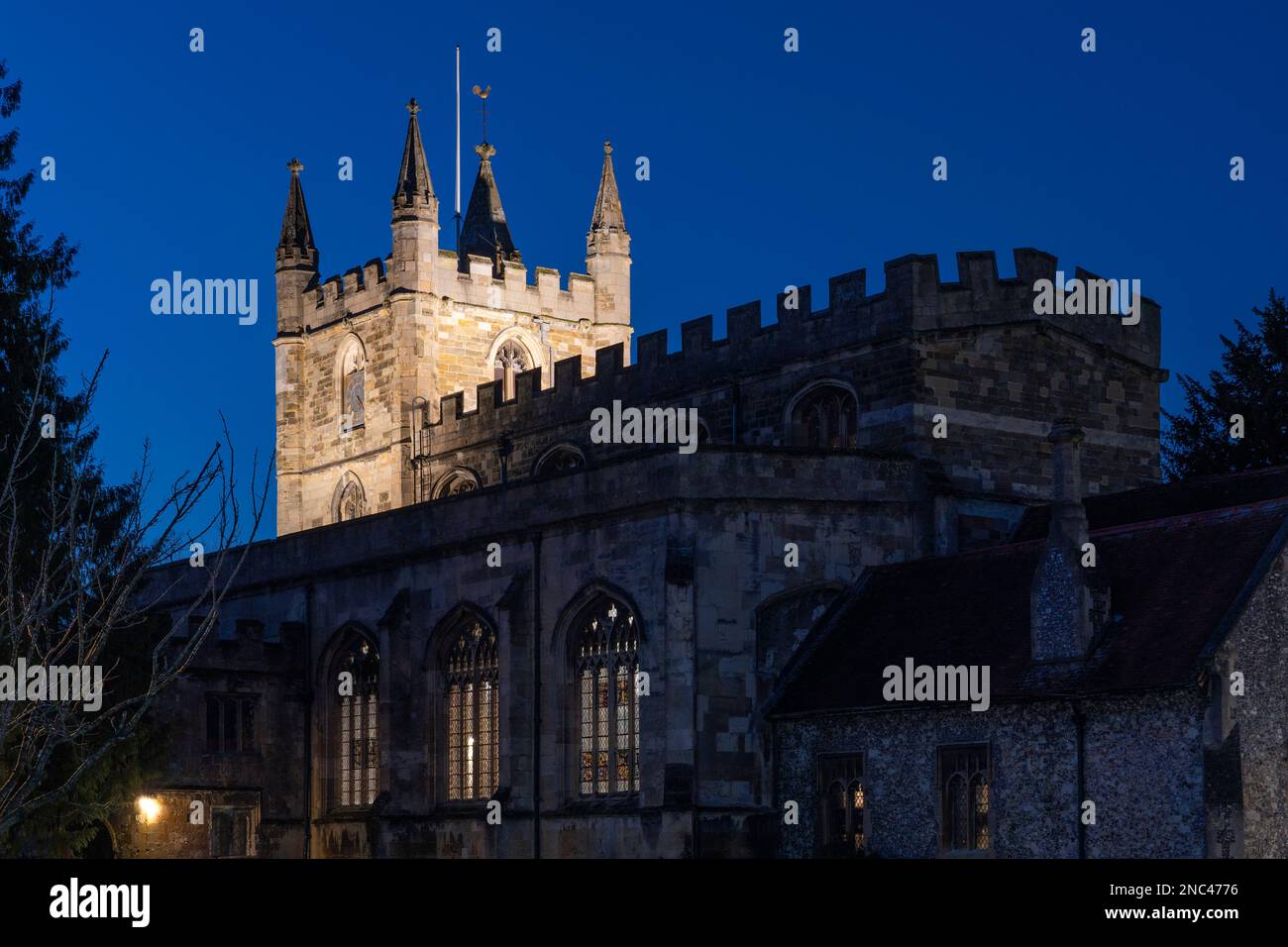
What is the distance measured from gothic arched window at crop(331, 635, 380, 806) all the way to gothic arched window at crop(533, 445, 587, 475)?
21.7 ft

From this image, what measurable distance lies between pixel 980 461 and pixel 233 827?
1581cm

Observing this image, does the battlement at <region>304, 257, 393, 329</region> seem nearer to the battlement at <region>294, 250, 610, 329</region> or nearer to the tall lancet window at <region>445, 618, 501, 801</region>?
the battlement at <region>294, 250, 610, 329</region>

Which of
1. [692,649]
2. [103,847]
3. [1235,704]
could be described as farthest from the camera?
[103,847]

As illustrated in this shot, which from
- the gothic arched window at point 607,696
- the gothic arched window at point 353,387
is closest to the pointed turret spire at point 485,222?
the gothic arched window at point 353,387

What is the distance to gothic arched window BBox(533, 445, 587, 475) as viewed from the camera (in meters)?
45.2

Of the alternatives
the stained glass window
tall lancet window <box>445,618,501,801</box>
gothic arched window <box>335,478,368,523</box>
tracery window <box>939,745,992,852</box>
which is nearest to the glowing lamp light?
the stained glass window

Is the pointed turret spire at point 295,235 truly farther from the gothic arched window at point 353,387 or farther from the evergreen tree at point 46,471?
the evergreen tree at point 46,471

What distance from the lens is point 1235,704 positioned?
25453mm

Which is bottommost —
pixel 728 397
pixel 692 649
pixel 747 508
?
pixel 692 649

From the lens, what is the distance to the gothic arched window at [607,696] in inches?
1321

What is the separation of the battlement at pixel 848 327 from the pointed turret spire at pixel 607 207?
12291 millimetres
